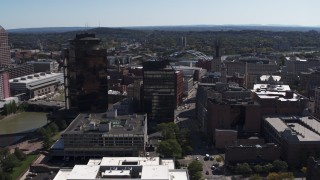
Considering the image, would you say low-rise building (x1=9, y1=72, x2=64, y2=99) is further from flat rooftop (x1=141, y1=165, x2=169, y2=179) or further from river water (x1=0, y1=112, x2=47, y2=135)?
flat rooftop (x1=141, y1=165, x2=169, y2=179)

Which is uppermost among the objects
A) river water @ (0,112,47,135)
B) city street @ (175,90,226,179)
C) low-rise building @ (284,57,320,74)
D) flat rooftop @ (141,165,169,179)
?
low-rise building @ (284,57,320,74)

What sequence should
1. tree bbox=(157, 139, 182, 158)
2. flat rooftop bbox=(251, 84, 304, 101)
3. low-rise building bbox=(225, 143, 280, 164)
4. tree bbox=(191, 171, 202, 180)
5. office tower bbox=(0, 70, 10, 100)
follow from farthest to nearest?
office tower bbox=(0, 70, 10, 100) → flat rooftop bbox=(251, 84, 304, 101) → tree bbox=(157, 139, 182, 158) → low-rise building bbox=(225, 143, 280, 164) → tree bbox=(191, 171, 202, 180)

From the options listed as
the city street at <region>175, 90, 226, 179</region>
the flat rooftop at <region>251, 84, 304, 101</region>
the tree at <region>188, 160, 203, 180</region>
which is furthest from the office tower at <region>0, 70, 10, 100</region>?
the tree at <region>188, 160, 203, 180</region>

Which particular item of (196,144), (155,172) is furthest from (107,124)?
(155,172)

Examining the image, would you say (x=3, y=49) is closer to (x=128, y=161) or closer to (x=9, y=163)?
(x=9, y=163)

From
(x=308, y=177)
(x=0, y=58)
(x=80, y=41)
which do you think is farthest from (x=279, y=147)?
(x=0, y=58)

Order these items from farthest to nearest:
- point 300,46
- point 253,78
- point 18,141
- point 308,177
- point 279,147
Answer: point 300,46 → point 253,78 → point 18,141 → point 279,147 → point 308,177

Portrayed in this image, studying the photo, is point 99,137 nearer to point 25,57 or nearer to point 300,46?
point 25,57

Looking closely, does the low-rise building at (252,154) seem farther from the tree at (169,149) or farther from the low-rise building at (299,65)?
the low-rise building at (299,65)
